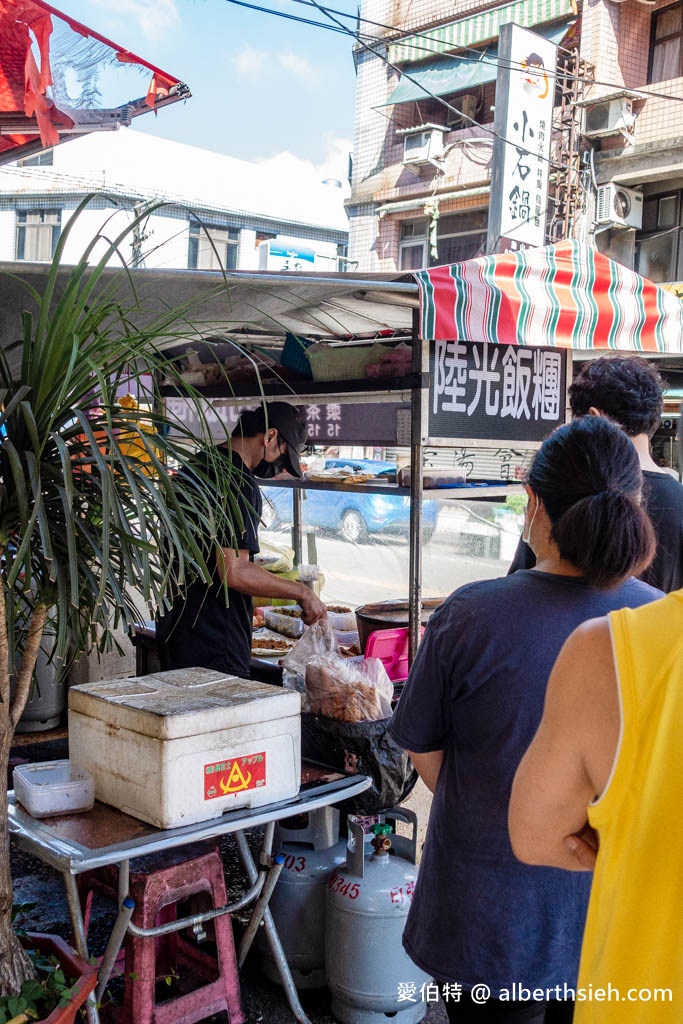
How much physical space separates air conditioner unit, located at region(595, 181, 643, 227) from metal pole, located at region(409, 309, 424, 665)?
13.5 meters

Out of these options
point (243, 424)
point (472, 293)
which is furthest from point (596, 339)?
point (243, 424)

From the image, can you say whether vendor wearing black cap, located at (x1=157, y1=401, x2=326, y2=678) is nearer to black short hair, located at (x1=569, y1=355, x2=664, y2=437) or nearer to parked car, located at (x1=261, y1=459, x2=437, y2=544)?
black short hair, located at (x1=569, y1=355, x2=664, y2=437)

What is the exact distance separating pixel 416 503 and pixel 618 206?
1403 centimetres

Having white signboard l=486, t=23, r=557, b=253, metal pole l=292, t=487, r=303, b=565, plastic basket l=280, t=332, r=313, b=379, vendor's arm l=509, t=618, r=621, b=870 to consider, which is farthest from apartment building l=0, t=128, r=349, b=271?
vendor's arm l=509, t=618, r=621, b=870

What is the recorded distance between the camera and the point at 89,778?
2.56 meters

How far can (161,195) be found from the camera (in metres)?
22.7

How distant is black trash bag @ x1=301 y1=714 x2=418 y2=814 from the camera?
298cm

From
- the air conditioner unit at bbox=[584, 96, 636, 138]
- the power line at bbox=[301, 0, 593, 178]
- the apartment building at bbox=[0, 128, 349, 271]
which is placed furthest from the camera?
the apartment building at bbox=[0, 128, 349, 271]

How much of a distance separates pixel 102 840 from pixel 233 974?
0.88m

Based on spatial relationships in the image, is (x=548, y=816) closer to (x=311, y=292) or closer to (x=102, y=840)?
(x=102, y=840)

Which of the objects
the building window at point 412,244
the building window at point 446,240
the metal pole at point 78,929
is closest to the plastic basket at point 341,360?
the metal pole at point 78,929

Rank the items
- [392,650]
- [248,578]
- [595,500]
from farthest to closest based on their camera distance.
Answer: [392,650] → [248,578] → [595,500]

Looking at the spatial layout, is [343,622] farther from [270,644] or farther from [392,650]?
[392,650]

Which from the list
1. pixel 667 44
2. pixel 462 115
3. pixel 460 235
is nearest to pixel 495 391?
pixel 462 115
